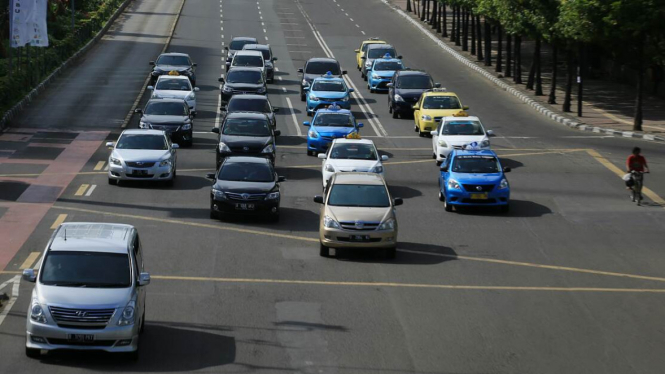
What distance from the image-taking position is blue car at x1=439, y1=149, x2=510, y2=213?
2939 cm

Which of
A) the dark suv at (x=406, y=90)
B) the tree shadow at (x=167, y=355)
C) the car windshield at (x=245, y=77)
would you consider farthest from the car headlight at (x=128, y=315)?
the car windshield at (x=245, y=77)

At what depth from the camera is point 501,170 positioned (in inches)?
1193

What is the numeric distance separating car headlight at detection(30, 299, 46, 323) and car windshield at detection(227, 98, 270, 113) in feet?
85.6

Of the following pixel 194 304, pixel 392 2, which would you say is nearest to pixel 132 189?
pixel 194 304

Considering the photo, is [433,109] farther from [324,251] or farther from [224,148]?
[324,251]

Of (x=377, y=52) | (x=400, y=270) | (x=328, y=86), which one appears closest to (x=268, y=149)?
(x=400, y=270)

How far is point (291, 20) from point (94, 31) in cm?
1878

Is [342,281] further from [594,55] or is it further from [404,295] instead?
[594,55]

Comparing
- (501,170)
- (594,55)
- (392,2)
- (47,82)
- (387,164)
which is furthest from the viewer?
(392,2)

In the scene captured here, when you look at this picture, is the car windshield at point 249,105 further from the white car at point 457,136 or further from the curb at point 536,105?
the curb at point 536,105

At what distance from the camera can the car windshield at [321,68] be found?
2147 inches

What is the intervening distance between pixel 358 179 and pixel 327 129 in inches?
498

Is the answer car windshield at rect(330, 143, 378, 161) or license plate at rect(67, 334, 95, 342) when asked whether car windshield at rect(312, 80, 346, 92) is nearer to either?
car windshield at rect(330, 143, 378, 161)

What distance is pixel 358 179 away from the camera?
25.7 meters
